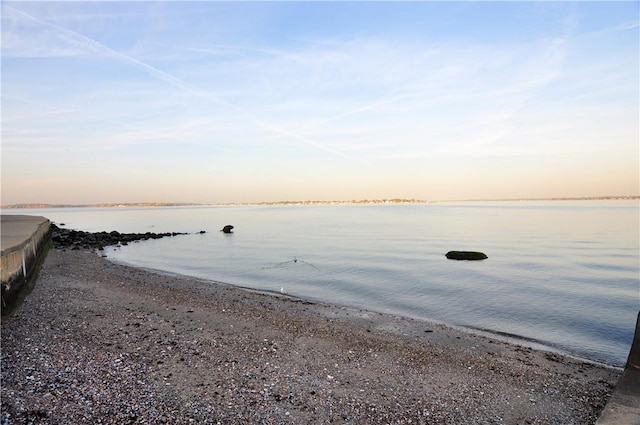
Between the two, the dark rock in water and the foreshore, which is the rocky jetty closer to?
the foreshore

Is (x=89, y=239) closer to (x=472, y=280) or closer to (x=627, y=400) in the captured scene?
(x=472, y=280)

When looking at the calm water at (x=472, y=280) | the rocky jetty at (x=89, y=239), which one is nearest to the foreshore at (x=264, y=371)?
the calm water at (x=472, y=280)

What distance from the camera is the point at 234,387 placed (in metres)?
6.64

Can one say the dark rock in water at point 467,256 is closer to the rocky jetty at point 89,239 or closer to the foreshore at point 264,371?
the foreshore at point 264,371

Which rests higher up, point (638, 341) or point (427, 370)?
point (638, 341)

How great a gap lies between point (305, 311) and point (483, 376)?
658 cm

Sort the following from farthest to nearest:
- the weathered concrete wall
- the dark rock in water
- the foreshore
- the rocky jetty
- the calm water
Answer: the rocky jetty, the dark rock in water, the calm water, the foreshore, the weathered concrete wall

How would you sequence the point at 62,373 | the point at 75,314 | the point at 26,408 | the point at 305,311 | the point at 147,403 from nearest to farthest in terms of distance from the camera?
the point at 26,408 → the point at 147,403 → the point at 62,373 → the point at 75,314 → the point at 305,311

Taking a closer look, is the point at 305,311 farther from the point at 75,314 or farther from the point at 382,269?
the point at 382,269

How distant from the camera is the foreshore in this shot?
5.85 m

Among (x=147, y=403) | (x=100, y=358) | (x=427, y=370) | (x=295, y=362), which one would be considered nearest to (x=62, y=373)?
(x=100, y=358)

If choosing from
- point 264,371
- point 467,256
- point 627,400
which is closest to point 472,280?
point 467,256

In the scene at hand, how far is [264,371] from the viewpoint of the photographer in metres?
7.43

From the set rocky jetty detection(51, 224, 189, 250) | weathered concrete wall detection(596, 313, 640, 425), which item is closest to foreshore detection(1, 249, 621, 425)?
weathered concrete wall detection(596, 313, 640, 425)
